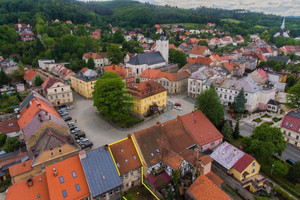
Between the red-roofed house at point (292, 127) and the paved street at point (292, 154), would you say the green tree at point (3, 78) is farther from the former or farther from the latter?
the red-roofed house at point (292, 127)

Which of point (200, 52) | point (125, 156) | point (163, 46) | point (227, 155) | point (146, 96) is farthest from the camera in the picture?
point (200, 52)

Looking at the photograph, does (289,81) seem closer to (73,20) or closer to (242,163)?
(242,163)

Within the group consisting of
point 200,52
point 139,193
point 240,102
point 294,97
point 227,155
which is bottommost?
point 139,193

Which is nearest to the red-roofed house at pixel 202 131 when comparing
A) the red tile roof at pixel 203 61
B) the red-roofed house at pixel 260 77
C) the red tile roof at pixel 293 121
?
the red tile roof at pixel 293 121

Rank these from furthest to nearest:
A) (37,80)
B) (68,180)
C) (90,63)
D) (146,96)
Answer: (90,63)
(37,80)
(146,96)
(68,180)

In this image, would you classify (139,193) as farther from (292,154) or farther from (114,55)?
(114,55)

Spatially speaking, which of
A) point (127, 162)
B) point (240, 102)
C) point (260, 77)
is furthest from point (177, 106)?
point (260, 77)

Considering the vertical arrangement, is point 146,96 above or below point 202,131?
above

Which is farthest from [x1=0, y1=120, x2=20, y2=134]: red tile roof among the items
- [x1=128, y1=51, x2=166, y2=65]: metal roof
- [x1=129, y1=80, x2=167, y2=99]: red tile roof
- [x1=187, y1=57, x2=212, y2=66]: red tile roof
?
[x1=187, y1=57, x2=212, y2=66]: red tile roof
